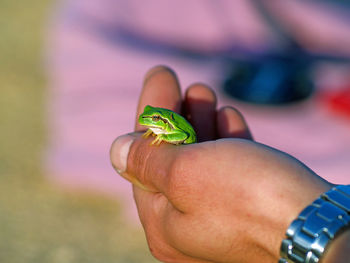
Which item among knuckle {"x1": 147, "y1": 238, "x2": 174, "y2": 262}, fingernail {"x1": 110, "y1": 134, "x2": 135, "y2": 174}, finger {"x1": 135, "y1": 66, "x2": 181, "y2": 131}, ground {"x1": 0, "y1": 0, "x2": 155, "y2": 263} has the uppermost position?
finger {"x1": 135, "y1": 66, "x2": 181, "y2": 131}

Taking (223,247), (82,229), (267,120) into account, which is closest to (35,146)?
(82,229)

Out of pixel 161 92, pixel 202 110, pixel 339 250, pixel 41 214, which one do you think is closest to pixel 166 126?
pixel 161 92

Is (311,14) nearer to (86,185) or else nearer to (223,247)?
(86,185)

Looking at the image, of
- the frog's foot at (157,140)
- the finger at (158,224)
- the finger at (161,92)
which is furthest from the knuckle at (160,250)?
the finger at (161,92)

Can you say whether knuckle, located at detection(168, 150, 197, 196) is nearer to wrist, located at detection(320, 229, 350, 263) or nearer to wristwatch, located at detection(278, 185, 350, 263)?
wristwatch, located at detection(278, 185, 350, 263)

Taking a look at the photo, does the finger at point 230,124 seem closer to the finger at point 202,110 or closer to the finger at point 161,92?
the finger at point 202,110

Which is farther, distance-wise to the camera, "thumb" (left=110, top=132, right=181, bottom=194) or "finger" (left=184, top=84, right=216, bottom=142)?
"finger" (left=184, top=84, right=216, bottom=142)

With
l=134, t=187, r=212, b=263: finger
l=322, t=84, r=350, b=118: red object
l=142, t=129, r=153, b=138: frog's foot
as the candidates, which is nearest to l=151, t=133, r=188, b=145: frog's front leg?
l=142, t=129, r=153, b=138: frog's foot
